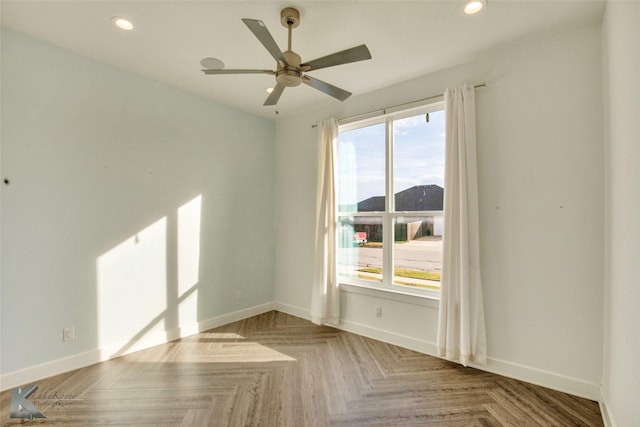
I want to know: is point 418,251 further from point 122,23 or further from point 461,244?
point 122,23

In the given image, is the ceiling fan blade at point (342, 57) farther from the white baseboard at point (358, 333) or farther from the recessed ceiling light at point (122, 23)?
the white baseboard at point (358, 333)

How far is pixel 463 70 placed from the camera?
9.12ft

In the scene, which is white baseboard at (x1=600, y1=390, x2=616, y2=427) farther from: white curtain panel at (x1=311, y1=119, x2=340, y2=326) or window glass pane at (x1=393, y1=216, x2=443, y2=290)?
white curtain panel at (x1=311, y1=119, x2=340, y2=326)

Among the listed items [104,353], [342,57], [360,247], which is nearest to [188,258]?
[104,353]

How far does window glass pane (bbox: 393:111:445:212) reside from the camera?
120 inches

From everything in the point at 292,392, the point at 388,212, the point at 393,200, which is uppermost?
the point at 393,200

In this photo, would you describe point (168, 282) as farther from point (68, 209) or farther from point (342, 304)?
point (342, 304)

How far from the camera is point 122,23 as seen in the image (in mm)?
2232

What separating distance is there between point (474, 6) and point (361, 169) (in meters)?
1.94

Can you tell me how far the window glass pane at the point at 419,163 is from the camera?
304cm

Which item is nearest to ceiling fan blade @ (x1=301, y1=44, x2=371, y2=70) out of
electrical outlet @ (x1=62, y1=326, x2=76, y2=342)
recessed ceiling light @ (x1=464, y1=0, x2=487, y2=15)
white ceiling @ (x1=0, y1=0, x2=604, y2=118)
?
white ceiling @ (x1=0, y1=0, x2=604, y2=118)

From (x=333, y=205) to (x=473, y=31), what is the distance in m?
2.17

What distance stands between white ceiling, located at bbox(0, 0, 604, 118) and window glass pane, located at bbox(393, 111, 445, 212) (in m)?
0.55

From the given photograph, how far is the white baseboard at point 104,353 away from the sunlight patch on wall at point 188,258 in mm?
133
